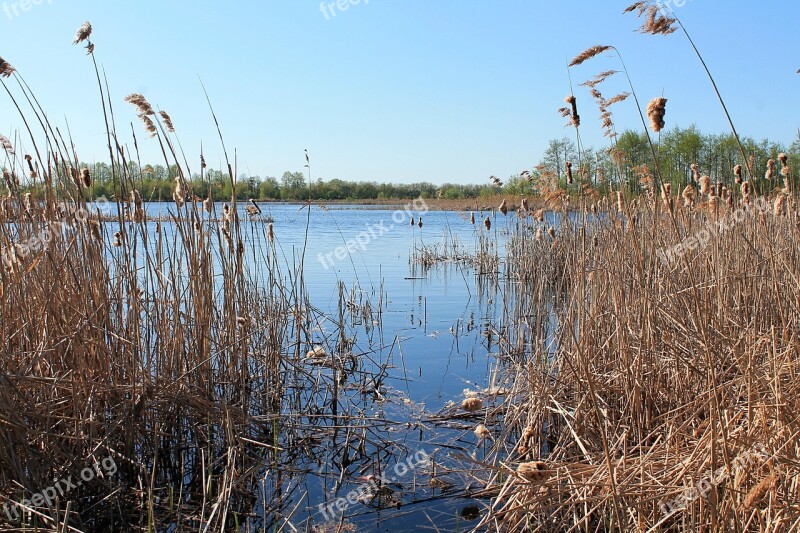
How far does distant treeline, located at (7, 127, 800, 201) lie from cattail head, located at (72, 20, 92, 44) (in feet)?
2.07

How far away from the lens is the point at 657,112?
7.01 ft

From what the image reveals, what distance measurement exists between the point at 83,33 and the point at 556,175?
5.25 m

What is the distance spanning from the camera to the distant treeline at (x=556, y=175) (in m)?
3.83

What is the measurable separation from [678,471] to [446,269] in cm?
972

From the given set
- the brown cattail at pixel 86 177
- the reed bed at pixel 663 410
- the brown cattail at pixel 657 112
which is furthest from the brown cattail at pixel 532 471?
the brown cattail at pixel 86 177

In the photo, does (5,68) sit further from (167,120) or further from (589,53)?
(589,53)

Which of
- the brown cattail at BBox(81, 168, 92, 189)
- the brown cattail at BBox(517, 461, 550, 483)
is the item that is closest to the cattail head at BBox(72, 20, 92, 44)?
the brown cattail at BBox(81, 168, 92, 189)

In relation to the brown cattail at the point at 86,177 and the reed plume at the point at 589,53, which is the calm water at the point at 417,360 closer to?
the brown cattail at the point at 86,177

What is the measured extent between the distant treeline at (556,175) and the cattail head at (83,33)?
2.07 ft

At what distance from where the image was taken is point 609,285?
12.2ft

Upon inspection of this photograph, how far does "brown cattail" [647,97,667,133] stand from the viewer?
6.98ft

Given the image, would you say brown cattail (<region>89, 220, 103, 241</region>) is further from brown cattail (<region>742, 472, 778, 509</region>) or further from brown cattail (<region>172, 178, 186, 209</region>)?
brown cattail (<region>742, 472, 778, 509</region>)

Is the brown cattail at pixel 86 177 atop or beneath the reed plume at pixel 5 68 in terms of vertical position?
beneath

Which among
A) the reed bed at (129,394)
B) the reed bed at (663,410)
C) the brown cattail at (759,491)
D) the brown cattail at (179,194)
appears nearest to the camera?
the brown cattail at (759,491)
